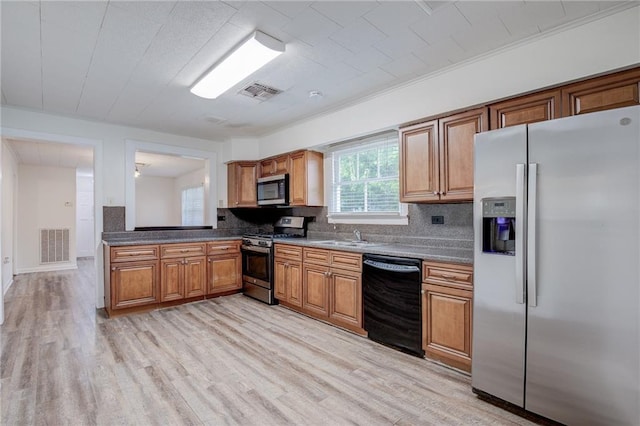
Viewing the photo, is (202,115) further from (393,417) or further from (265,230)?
(393,417)

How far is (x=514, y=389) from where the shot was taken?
1876mm

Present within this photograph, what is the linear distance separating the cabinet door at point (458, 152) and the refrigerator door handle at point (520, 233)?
26.1 inches

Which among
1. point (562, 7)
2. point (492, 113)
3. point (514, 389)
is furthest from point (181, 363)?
point (562, 7)

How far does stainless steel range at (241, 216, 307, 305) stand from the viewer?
416 centimetres

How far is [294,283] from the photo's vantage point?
3.82m

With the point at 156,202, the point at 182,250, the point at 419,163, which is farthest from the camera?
the point at 156,202

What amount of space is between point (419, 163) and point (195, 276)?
3.27 m

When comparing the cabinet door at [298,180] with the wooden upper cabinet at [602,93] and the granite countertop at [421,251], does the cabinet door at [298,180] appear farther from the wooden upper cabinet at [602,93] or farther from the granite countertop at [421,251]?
the wooden upper cabinet at [602,93]

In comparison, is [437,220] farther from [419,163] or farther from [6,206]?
[6,206]

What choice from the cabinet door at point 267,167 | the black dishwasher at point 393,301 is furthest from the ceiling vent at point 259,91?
the black dishwasher at point 393,301

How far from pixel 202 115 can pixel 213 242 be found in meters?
1.73

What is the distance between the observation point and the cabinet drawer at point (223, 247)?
14.5ft

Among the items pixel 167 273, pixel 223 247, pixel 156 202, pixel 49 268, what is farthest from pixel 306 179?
pixel 156 202

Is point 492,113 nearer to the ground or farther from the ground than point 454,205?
farther from the ground
